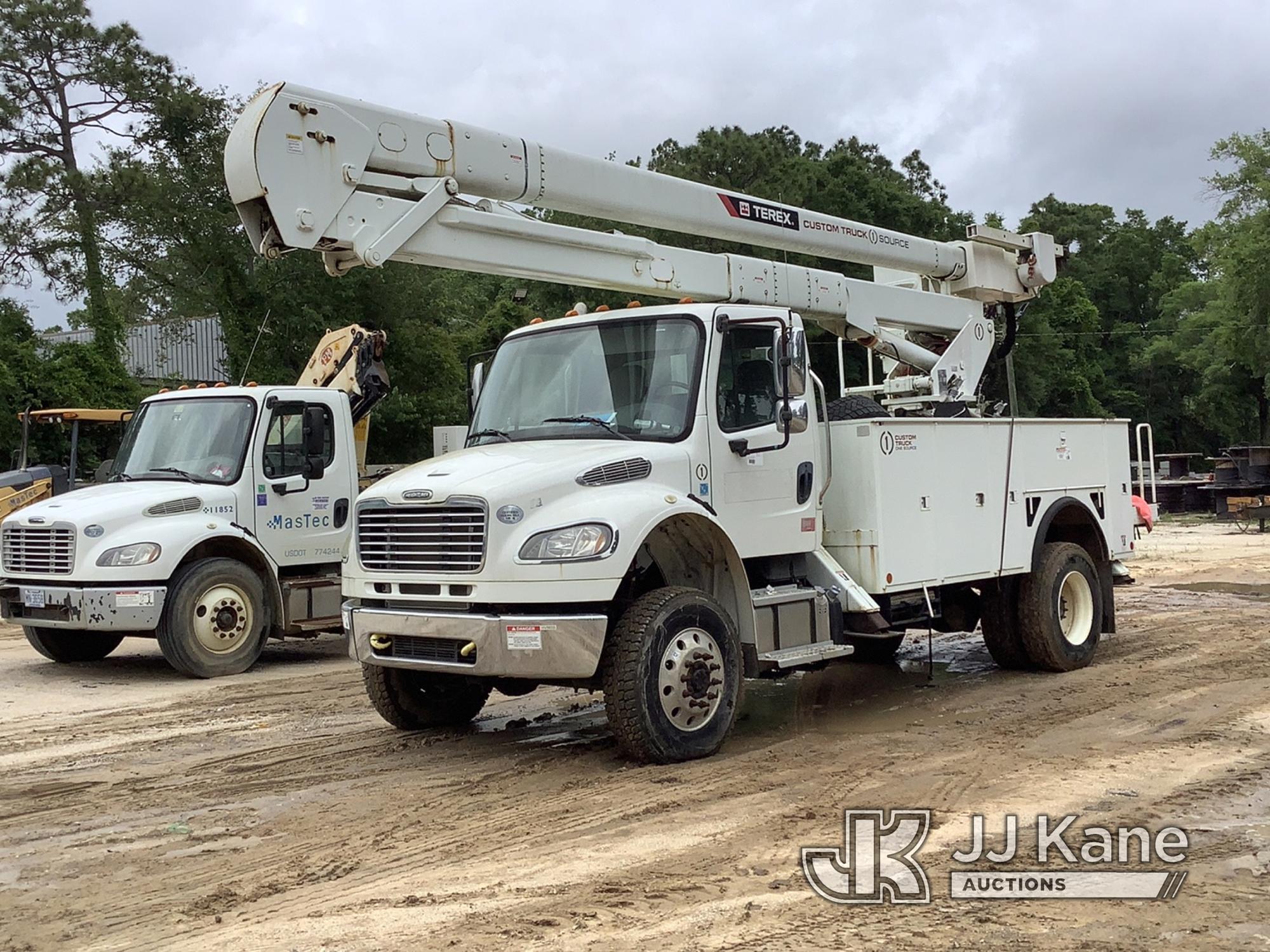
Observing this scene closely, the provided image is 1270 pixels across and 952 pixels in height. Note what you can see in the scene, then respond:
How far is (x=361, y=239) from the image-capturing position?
7.86m

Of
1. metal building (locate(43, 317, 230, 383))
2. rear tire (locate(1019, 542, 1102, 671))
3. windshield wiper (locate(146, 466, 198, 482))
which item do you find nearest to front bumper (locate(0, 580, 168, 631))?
windshield wiper (locate(146, 466, 198, 482))

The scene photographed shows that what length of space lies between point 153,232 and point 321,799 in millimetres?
24585

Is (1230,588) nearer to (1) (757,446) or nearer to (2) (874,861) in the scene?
(1) (757,446)

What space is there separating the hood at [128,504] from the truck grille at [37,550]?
0.07 m

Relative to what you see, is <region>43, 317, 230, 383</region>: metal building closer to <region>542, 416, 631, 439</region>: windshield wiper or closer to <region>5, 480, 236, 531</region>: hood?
<region>5, 480, 236, 531</region>: hood

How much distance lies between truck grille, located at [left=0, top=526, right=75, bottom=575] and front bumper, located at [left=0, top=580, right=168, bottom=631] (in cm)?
19

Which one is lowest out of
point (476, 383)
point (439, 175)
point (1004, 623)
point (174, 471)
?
point (1004, 623)

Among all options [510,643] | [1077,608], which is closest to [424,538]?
[510,643]

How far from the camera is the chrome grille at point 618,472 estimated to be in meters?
7.28

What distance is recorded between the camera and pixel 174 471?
1179cm

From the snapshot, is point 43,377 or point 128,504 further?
point 43,377

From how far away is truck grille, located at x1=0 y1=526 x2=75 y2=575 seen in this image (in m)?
11.0

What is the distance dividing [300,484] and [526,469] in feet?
17.7

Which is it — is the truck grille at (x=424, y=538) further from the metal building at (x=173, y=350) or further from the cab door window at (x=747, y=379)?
the metal building at (x=173, y=350)
